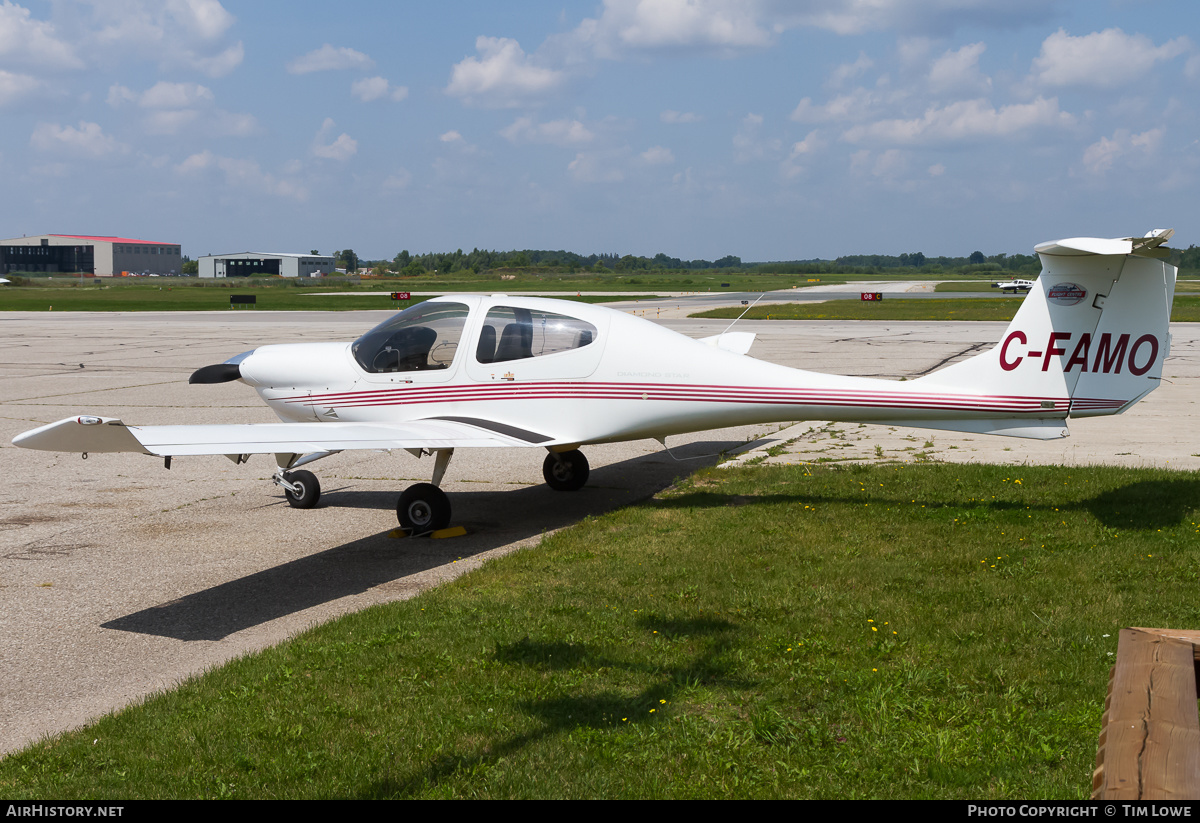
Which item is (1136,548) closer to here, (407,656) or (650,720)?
(650,720)

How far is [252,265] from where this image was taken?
18325 cm

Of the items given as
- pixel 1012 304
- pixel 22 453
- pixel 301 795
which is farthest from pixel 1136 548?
pixel 1012 304

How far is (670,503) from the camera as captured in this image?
10.2 m

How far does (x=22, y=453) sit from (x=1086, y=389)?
12576 mm

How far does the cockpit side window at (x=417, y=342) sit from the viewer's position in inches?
386

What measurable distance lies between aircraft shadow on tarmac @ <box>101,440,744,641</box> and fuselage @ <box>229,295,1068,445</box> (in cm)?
107

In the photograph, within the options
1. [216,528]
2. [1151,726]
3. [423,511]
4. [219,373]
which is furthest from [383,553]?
[1151,726]

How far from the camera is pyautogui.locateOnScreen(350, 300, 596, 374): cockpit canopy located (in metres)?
9.60

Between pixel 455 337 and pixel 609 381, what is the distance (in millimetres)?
1602

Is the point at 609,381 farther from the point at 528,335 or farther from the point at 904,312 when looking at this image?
the point at 904,312

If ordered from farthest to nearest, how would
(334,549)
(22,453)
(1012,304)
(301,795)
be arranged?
1. (1012,304)
2. (22,453)
3. (334,549)
4. (301,795)

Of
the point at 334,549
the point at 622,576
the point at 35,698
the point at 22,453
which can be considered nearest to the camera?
the point at 35,698

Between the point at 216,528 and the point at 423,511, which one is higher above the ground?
the point at 423,511

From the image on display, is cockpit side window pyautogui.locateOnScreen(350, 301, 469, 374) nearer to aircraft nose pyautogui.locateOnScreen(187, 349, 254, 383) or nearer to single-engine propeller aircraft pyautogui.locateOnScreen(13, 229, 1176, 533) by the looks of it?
single-engine propeller aircraft pyautogui.locateOnScreen(13, 229, 1176, 533)
